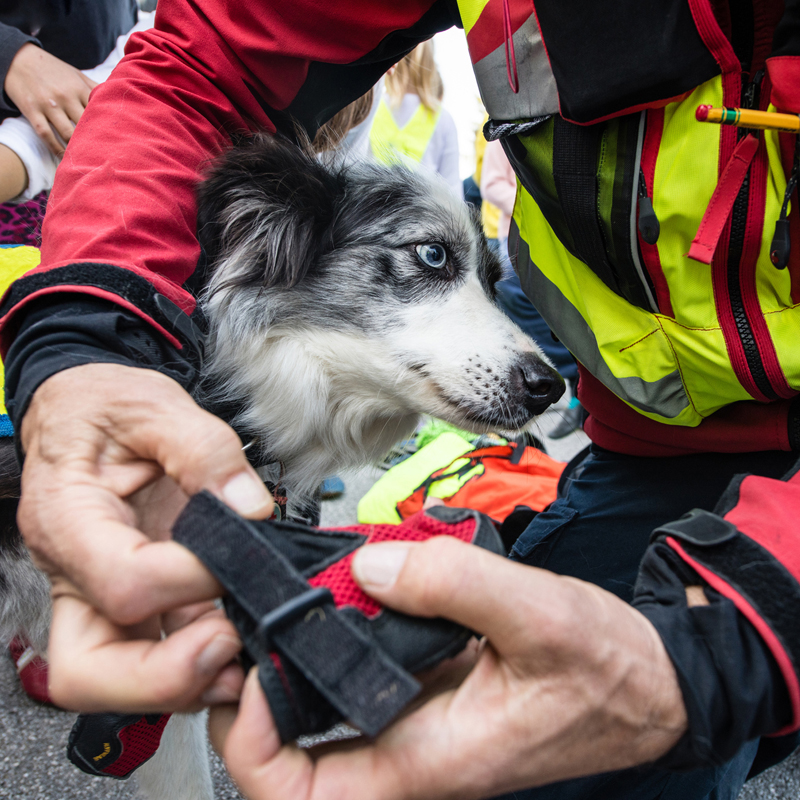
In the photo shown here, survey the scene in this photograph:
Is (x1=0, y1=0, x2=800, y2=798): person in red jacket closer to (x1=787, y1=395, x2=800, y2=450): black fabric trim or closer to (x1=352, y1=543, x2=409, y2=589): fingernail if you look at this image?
(x1=352, y1=543, x2=409, y2=589): fingernail

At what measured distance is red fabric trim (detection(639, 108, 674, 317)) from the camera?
32.0 inches

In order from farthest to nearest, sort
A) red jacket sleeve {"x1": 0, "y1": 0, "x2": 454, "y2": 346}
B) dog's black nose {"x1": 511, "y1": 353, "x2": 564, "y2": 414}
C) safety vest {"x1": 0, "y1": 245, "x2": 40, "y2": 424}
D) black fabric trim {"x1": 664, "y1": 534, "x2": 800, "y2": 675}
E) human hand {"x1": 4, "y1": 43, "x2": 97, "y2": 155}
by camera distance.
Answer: human hand {"x1": 4, "y1": 43, "x2": 97, "y2": 155}, dog's black nose {"x1": 511, "y1": 353, "x2": 564, "y2": 414}, safety vest {"x1": 0, "y1": 245, "x2": 40, "y2": 424}, red jacket sleeve {"x1": 0, "y1": 0, "x2": 454, "y2": 346}, black fabric trim {"x1": 664, "y1": 534, "x2": 800, "y2": 675}

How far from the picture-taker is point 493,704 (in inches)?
20.4

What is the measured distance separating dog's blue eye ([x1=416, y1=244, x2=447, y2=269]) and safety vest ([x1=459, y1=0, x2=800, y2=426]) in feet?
1.04

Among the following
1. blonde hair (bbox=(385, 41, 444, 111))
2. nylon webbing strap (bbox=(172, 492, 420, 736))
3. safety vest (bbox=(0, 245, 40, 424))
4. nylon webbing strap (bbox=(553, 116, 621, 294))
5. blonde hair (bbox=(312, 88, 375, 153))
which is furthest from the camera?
blonde hair (bbox=(385, 41, 444, 111))

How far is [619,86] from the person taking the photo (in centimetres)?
77

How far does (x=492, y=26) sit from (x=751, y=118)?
19.3 inches

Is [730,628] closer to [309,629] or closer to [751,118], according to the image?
[309,629]

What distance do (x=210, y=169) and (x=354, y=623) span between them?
917 mm

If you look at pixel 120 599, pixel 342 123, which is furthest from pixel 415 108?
pixel 120 599

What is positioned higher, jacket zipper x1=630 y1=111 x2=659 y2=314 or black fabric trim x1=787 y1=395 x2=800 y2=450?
jacket zipper x1=630 y1=111 x2=659 y2=314

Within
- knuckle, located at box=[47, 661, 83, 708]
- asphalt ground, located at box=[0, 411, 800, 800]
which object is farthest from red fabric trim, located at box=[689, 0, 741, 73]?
asphalt ground, located at box=[0, 411, 800, 800]

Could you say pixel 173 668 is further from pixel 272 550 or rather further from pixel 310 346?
pixel 310 346

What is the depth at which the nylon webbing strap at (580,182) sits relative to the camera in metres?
0.89
